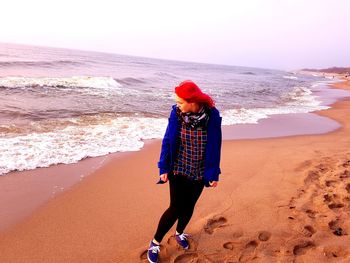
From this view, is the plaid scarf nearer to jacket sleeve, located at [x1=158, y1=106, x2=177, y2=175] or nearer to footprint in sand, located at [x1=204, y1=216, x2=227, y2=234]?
jacket sleeve, located at [x1=158, y1=106, x2=177, y2=175]

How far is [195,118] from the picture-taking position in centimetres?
283

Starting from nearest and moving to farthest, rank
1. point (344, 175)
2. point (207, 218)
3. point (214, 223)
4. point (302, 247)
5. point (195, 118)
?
1. point (195, 118)
2. point (302, 247)
3. point (214, 223)
4. point (207, 218)
5. point (344, 175)

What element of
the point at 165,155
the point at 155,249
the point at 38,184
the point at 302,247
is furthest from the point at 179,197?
the point at 38,184

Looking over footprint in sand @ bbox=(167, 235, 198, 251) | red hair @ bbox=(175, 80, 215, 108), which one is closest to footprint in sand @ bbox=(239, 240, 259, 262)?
footprint in sand @ bbox=(167, 235, 198, 251)

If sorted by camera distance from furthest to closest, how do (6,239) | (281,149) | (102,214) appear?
(281,149) < (102,214) < (6,239)

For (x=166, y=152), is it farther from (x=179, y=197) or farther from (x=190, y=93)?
(x=190, y=93)

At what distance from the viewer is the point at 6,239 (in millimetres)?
3430

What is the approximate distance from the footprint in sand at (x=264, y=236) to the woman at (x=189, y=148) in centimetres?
104

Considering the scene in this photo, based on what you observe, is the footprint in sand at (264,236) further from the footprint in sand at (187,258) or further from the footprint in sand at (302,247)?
the footprint in sand at (187,258)

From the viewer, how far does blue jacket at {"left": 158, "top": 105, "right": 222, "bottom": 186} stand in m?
2.89

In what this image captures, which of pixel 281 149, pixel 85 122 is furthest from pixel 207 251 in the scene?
pixel 85 122

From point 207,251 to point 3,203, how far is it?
2879 mm

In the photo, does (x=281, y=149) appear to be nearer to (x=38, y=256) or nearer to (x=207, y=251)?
(x=207, y=251)

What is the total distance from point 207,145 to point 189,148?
0.18 metres
